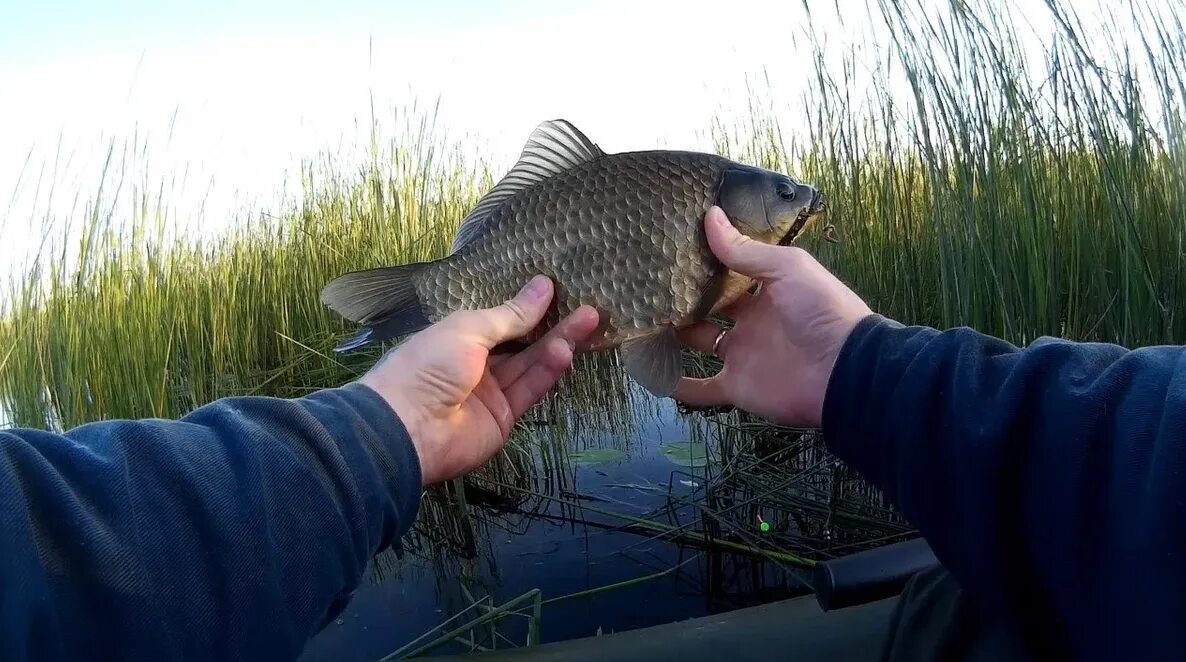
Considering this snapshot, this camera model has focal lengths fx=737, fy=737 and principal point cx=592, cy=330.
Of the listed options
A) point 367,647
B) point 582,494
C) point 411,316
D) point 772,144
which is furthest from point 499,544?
point 772,144

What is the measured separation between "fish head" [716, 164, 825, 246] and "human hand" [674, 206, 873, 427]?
0.14ft

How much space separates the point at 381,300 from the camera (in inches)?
59.4

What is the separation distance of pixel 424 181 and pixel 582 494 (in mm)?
2199

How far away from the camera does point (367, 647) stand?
208 centimetres

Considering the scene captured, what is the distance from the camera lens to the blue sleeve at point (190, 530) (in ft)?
2.21

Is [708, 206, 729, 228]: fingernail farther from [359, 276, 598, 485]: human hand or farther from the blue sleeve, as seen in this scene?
the blue sleeve

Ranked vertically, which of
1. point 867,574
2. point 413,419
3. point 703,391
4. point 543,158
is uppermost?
point 543,158

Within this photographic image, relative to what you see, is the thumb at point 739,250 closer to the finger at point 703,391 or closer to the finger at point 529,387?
the finger at point 703,391

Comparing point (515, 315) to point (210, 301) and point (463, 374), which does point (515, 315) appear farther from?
point (210, 301)

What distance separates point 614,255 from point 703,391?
0.43m

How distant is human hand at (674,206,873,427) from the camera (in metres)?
1.30

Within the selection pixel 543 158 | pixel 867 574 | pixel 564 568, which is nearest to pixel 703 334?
pixel 543 158

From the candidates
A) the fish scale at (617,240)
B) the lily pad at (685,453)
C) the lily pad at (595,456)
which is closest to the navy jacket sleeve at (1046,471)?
the fish scale at (617,240)

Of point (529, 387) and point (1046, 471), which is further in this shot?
point (529, 387)
